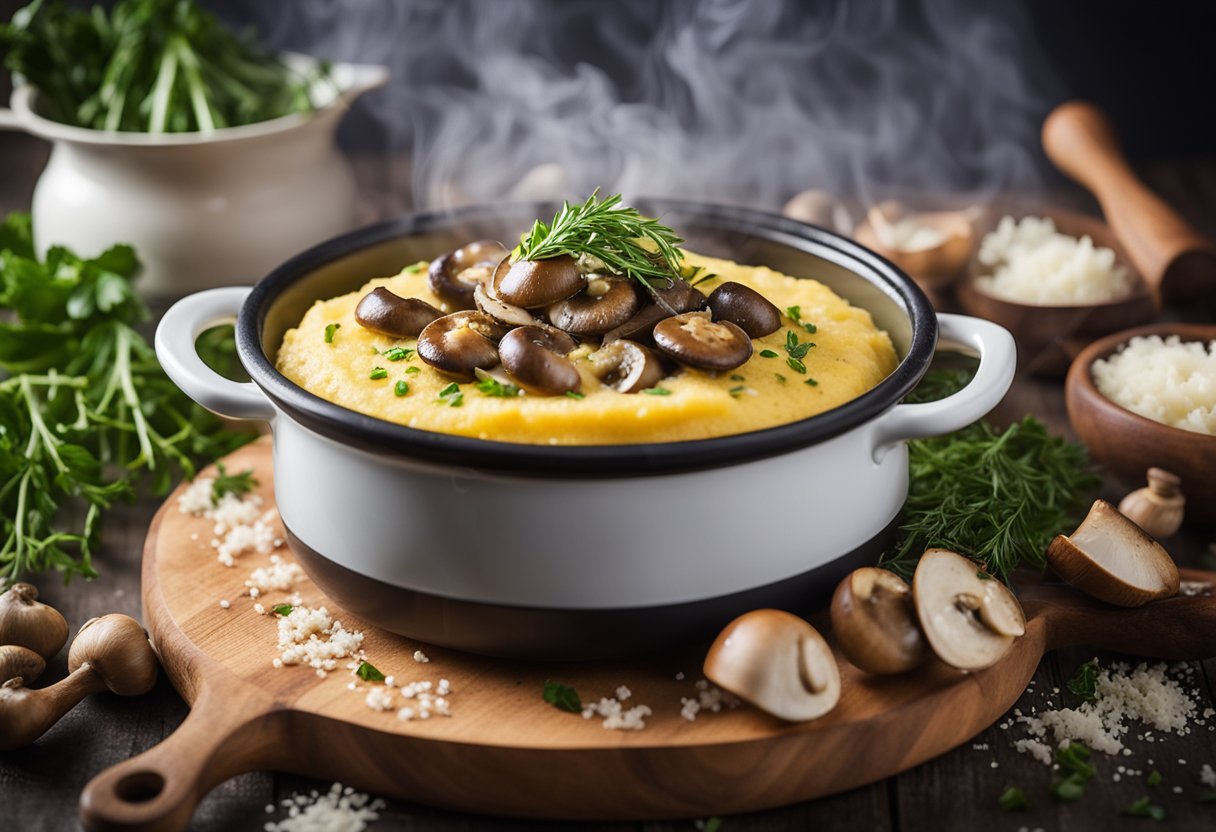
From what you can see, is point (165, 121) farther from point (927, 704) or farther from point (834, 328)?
point (927, 704)

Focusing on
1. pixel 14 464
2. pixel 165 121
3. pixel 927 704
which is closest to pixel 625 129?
pixel 165 121

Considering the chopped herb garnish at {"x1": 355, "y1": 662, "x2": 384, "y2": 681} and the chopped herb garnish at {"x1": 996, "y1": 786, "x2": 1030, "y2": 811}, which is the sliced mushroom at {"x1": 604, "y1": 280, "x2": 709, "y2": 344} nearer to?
the chopped herb garnish at {"x1": 355, "y1": 662, "x2": 384, "y2": 681}

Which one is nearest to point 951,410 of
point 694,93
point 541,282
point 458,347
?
point 541,282

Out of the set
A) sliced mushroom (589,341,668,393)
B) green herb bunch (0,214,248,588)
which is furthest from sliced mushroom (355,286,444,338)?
green herb bunch (0,214,248,588)

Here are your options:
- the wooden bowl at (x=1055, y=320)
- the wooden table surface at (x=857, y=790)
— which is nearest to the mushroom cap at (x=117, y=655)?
the wooden table surface at (x=857, y=790)

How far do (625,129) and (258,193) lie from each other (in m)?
1.33

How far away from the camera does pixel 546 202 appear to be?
358 cm

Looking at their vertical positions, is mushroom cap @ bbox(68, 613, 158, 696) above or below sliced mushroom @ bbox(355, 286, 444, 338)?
below

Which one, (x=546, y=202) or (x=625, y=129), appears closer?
(x=546, y=202)

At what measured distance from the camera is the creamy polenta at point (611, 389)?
250cm

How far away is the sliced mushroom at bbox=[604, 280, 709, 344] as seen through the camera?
2.78 meters

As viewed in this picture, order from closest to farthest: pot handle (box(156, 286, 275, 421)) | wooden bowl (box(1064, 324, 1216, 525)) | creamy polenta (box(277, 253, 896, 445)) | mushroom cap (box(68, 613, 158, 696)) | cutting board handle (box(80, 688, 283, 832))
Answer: cutting board handle (box(80, 688, 283, 832)), creamy polenta (box(277, 253, 896, 445)), mushroom cap (box(68, 613, 158, 696)), pot handle (box(156, 286, 275, 421)), wooden bowl (box(1064, 324, 1216, 525))

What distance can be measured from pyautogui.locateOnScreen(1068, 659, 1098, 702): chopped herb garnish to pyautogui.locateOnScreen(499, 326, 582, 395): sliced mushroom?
4.01 feet

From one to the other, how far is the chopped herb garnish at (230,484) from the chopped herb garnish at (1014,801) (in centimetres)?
199
